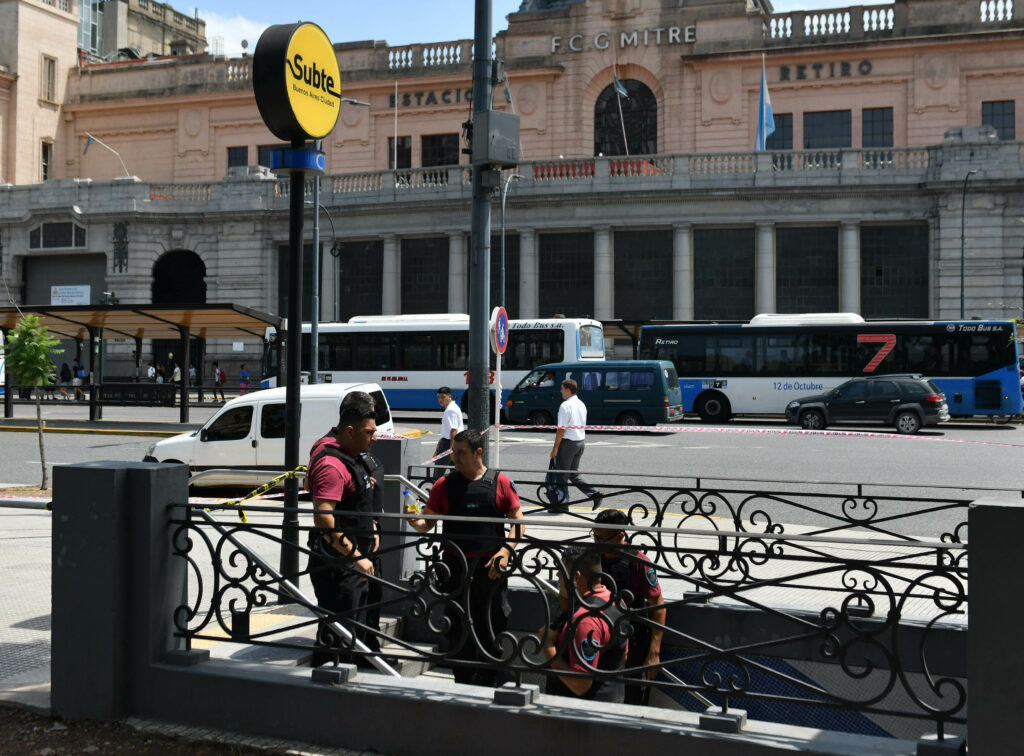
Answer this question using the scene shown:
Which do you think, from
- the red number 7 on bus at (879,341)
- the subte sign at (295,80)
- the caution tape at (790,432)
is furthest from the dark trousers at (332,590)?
the red number 7 on bus at (879,341)

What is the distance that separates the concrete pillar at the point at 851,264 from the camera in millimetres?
40625

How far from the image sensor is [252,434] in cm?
1611

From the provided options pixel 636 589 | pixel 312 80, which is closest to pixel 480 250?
pixel 312 80

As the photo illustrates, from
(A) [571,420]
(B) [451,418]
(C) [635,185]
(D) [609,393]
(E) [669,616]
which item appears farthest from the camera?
(C) [635,185]

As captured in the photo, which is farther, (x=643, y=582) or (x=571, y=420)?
(x=571, y=420)

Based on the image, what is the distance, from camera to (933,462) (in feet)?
64.5

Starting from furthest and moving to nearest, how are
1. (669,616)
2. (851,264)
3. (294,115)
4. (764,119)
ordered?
1. (764,119)
2. (851,264)
3. (669,616)
4. (294,115)

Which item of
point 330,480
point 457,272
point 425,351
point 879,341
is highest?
point 457,272

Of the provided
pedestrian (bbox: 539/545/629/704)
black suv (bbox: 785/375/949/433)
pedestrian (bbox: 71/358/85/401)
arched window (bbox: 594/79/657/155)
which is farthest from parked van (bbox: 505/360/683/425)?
pedestrian (bbox: 539/545/629/704)

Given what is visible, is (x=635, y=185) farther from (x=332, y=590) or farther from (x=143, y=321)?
(x=332, y=590)

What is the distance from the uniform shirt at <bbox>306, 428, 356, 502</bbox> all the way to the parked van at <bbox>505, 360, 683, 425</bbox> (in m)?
23.2

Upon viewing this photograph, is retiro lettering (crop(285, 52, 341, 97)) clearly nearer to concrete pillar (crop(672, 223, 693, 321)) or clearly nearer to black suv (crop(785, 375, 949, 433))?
black suv (crop(785, 375, 949, 433))

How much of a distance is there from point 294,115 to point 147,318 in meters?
23.7

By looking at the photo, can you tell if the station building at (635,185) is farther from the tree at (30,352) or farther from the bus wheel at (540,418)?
the tree at (30,352)
